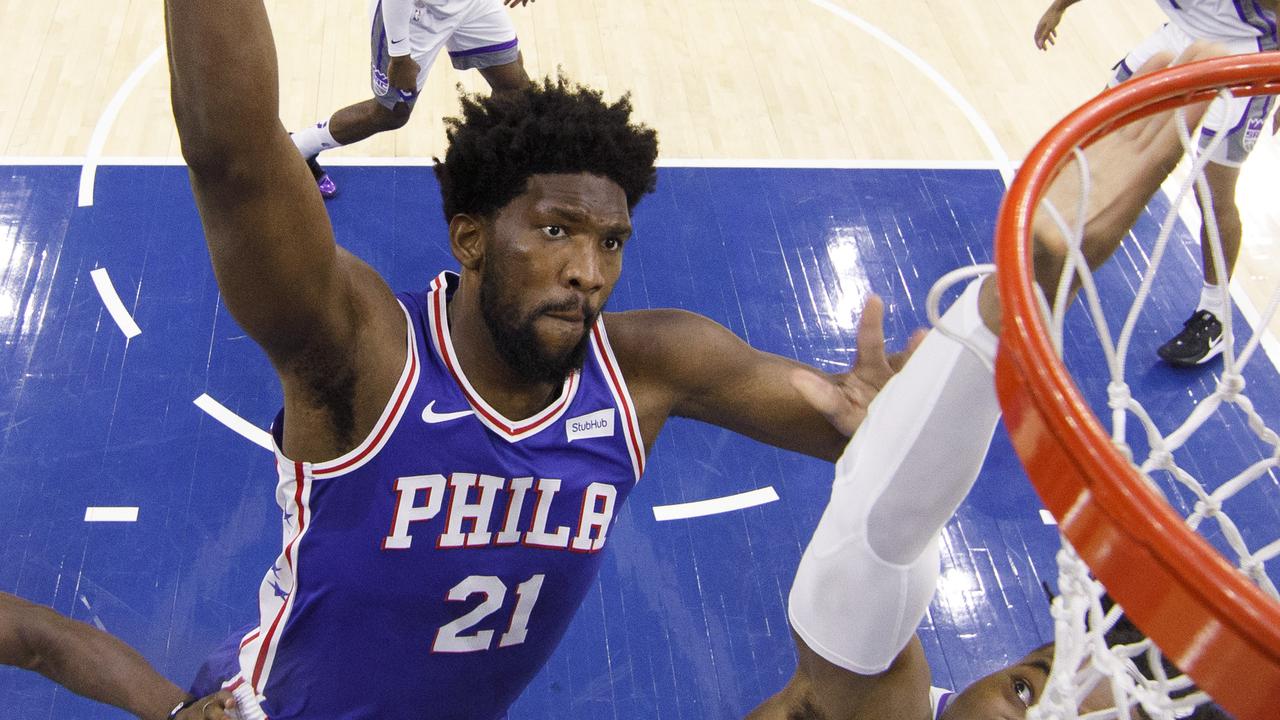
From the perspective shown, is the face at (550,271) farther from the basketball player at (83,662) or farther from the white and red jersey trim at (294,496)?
the basketball player at (83,662)

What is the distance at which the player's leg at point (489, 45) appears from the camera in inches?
207

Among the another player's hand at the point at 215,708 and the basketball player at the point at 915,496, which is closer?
the basketball player at the point at 915,496

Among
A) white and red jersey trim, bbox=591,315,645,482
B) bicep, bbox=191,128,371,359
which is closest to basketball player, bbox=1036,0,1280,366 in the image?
white and red jersey trim, bbox=591,315,645,482

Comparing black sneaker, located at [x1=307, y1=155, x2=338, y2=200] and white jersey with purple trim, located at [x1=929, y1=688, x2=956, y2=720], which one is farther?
black sneaker, located at [x1=307, y1=155, x2=338, y2=200]

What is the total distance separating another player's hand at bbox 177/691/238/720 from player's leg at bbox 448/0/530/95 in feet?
10.7

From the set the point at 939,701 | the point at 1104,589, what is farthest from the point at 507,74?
the point at 1104,589

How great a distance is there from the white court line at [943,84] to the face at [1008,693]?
154 inches

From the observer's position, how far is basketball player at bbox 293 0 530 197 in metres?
5.01

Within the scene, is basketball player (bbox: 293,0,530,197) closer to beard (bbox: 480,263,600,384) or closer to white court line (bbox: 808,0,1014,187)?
white court line (bbox: 808,0,1014,187)

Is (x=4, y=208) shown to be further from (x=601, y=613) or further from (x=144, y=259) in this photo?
(x=601, y=613)

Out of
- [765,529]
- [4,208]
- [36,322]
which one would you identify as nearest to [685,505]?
[765,529]

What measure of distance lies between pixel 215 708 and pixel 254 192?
1.27 m

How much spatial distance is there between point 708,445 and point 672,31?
3361 millimetres

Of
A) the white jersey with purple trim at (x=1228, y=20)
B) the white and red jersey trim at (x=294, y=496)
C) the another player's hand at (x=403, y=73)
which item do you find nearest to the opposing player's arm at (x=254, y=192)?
the white and red jersey trim at (x=294, y=496)
